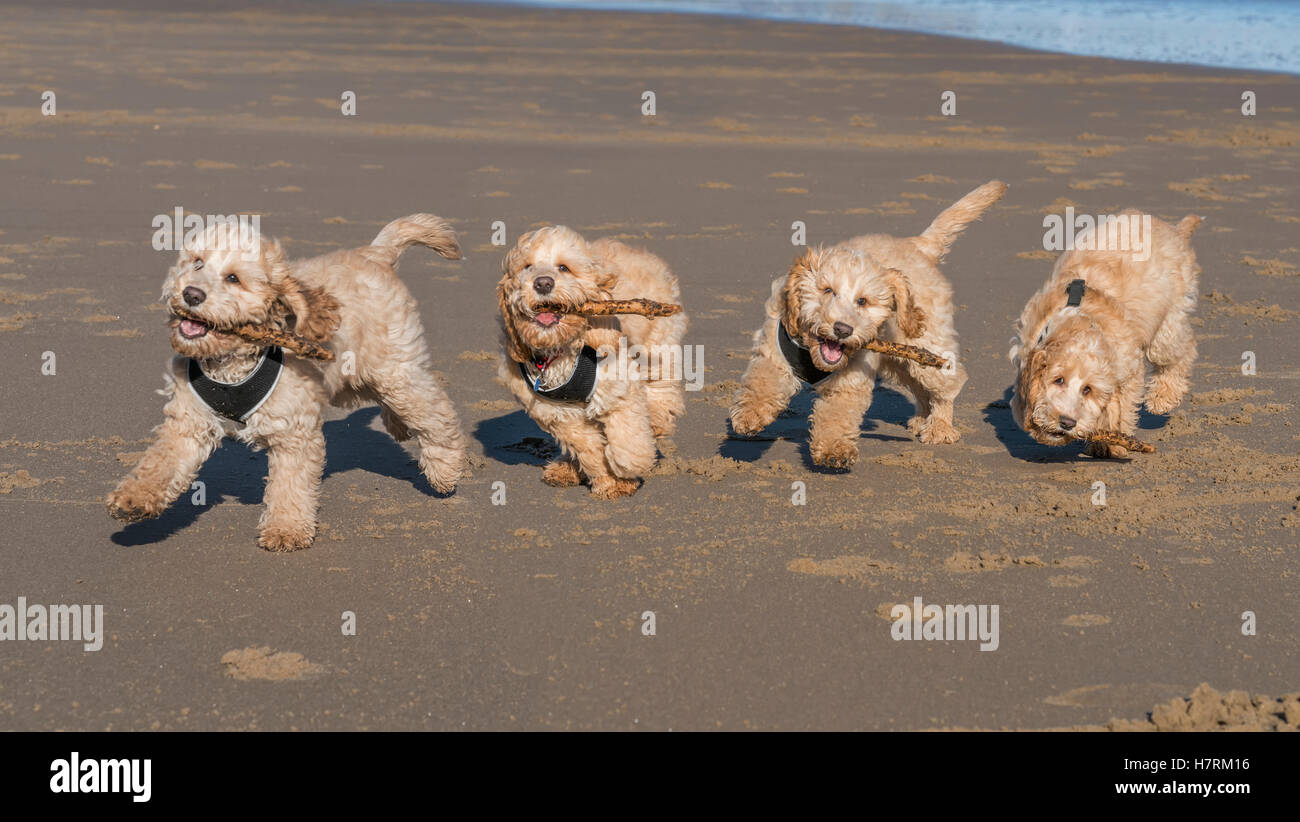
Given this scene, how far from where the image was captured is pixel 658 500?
7117mm

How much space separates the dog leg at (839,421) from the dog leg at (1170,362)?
7.89 feet

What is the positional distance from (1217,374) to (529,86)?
14.2 metres

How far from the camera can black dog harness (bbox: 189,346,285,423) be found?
19.3 feet

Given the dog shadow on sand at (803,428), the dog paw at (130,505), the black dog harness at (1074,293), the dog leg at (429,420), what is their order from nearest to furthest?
the dog paw at (130,505), the dog leg at (429,420), the dog shadow on sand at (803,428), the black dog harness at (1074,293)

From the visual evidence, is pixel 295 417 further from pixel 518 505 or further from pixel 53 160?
pixel 53 160

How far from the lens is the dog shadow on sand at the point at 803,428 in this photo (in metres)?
7.91

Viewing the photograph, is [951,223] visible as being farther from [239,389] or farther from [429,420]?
[239,389]

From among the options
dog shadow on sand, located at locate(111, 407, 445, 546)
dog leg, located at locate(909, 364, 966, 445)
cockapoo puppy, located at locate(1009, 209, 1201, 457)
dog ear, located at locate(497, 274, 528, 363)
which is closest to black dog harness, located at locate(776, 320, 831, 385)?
dog leg, located at locate(909, 364, 966, 445)

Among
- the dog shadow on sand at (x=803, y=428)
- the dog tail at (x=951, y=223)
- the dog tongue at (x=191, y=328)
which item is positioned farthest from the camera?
the dog tail at (x=951, y=223)

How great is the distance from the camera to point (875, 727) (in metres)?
4.82

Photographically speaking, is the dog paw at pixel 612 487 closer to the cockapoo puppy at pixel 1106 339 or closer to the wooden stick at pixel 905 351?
the wooden stick at pixel 905 351

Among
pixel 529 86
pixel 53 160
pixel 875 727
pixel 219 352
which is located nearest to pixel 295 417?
pixel 219 352

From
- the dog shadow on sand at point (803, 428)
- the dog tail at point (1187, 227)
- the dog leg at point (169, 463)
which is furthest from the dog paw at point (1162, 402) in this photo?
the dog leg at point (169, 463)

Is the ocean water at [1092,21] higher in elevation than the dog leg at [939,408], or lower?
higher
